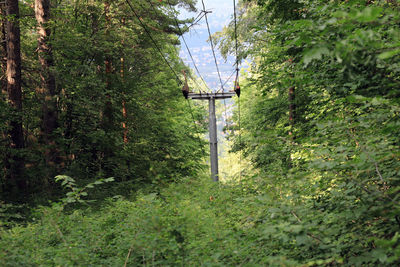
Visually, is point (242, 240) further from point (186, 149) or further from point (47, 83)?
point (186, 149)

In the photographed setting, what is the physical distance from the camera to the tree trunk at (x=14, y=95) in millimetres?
8461

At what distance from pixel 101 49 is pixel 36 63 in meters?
2.69

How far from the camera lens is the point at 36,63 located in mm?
10438

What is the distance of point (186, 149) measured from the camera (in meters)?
18.4

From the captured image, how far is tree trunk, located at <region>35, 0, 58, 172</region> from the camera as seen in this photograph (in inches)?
342

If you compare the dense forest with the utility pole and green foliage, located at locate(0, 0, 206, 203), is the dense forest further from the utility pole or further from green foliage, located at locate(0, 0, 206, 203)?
the utility pole

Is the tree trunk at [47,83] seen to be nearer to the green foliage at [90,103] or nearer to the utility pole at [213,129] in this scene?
the green foliage at [90,103]

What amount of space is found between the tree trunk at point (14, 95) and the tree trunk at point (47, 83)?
2.17ft

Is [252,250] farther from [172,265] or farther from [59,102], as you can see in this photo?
[59,102]

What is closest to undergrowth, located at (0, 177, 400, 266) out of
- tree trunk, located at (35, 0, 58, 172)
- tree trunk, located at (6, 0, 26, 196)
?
tree trunk, located at (6, 0, 26, 196)

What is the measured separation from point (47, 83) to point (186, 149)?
10.8m

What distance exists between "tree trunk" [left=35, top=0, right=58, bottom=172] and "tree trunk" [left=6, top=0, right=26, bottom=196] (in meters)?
0.66

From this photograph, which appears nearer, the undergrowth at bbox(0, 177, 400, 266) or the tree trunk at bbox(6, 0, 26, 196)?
the undergrowth at bbox(0, 177, 400, 266)

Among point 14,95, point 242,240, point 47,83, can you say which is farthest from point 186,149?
point 242,240
